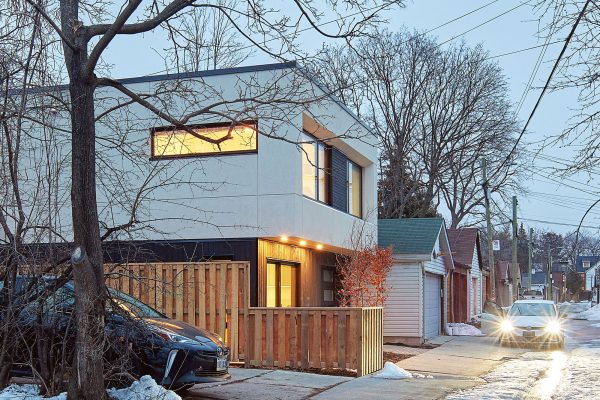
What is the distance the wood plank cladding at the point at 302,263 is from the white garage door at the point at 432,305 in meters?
4.76

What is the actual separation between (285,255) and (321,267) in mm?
3468

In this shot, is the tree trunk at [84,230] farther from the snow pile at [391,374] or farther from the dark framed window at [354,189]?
the dark framed window at [354,189]

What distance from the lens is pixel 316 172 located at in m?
18.0

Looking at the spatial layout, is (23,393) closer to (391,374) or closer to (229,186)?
(391,374)

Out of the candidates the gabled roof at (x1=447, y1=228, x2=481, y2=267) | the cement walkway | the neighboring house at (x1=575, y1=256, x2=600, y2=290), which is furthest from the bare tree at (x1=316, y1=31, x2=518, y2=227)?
the neighboring house at (x1=575, y1=256, x2=600, y2=290)

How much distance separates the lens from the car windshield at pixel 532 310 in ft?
81.0

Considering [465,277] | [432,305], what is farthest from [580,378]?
[465,277]

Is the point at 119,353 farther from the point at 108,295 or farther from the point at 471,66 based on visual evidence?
the point at 471,66

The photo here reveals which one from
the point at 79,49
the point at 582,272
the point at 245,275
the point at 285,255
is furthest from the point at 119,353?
the point at 582,272

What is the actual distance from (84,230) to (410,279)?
16976mm

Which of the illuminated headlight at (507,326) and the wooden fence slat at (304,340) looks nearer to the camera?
the wooden fence slat at (304,340)

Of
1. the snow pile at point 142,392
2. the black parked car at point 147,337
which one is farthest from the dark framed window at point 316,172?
the snow pile at point 142,392

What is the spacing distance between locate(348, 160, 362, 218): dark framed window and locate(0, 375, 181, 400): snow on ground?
1320 cm

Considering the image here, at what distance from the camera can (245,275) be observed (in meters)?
14.5
